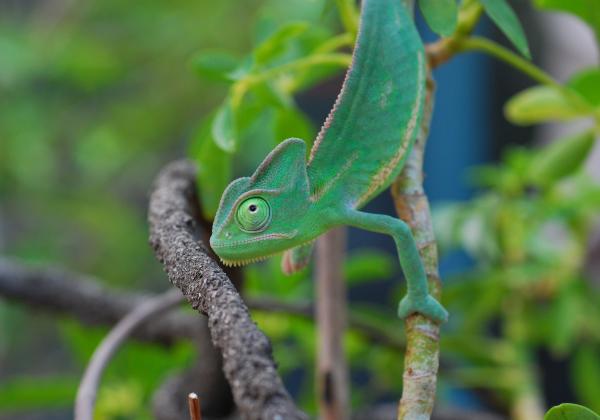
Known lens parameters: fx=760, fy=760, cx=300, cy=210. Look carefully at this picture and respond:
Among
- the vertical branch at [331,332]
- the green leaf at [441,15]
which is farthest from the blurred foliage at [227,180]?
the vertical branch at [331,332]

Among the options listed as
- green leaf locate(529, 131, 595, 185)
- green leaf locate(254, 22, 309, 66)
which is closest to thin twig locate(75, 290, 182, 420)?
green leaf locate(254, 22, 309, 66)

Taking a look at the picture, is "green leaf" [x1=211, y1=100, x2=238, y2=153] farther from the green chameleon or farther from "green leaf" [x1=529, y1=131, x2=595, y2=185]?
"green leaf" [x1=529, y1=131, x2=595, y2=185]

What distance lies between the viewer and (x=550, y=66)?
1.89m

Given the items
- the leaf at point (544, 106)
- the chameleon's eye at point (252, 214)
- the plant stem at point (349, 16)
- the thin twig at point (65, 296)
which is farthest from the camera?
the thin twig at point (65, 296)

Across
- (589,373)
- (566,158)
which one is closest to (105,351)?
(566,158)

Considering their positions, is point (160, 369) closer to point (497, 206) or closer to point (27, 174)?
point (497, 206)

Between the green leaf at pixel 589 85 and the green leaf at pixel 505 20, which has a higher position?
the green leaf at pixel 589 85

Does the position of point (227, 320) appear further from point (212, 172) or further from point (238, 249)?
point (212, 172)

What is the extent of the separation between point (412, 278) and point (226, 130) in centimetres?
14

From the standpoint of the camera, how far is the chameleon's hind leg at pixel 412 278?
0.35 meters

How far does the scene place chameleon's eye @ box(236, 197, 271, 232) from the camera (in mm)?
332

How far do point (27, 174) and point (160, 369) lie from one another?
94 centimetres

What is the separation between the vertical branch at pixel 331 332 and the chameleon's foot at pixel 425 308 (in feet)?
0.69

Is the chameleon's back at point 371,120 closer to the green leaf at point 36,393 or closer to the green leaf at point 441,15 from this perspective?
the green leaf at point 441,15
